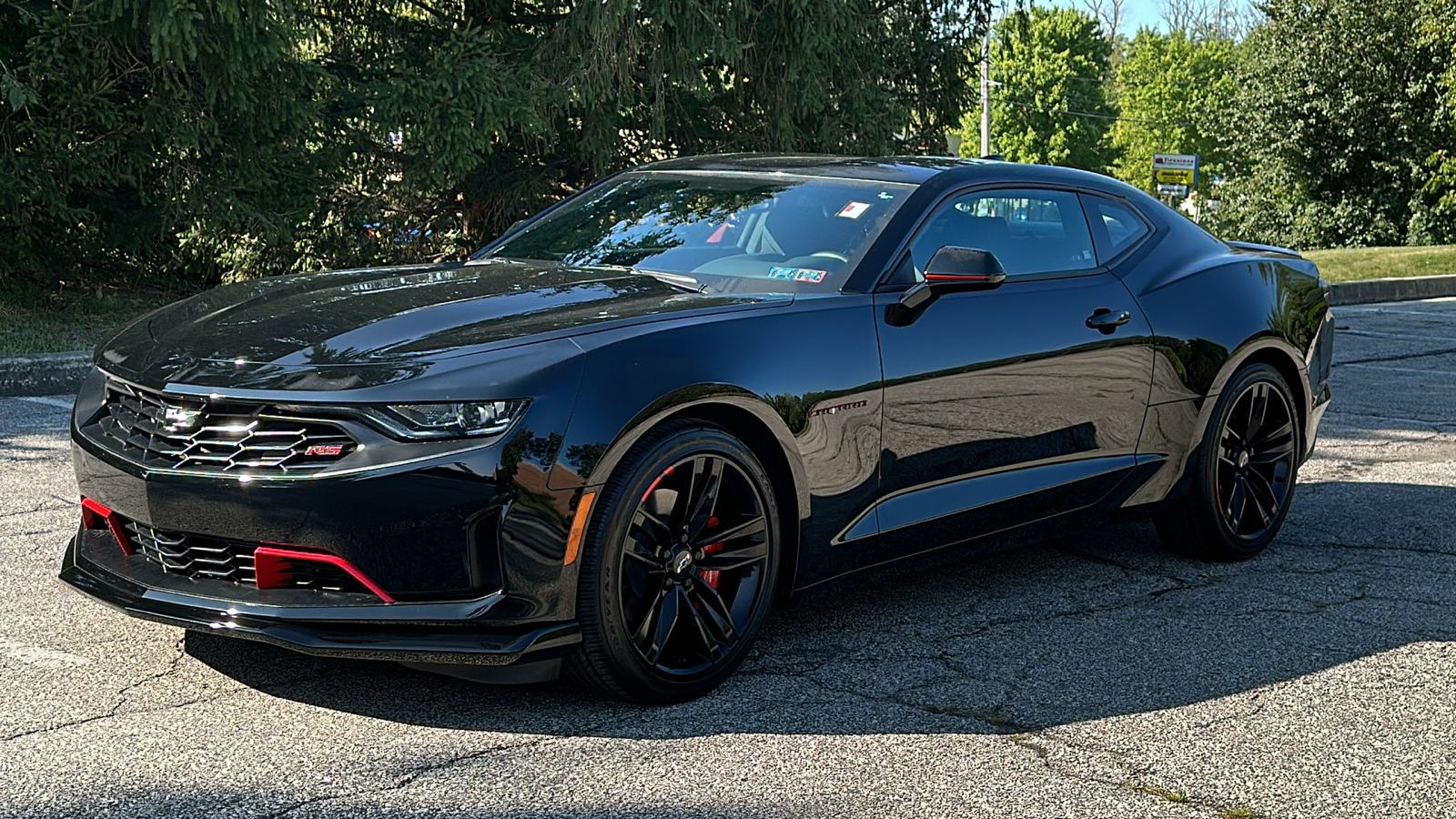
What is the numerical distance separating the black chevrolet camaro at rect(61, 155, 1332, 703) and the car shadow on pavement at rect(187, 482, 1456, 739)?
18cm

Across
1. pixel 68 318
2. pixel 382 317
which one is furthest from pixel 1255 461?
pixel 68 318

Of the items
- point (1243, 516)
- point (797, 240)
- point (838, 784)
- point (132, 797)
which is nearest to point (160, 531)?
point (132, 797)

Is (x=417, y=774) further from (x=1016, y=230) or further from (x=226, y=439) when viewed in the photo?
(x=1016, y=230)

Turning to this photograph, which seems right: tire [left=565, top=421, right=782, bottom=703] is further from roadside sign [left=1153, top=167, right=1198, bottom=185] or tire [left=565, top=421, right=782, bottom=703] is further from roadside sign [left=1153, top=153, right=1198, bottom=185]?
roadside sign [left=1153, top=167, right=1198, bottom=185]

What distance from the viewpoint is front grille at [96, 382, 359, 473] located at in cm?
368

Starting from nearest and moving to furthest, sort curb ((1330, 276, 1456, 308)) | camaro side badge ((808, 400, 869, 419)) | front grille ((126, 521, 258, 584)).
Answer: front grille ((126, 521, 258, 584)) < camaro side badge ((808, 400, 869, 419)) < curb ((1330, 276, 1456, 308))

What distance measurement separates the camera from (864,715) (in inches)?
158

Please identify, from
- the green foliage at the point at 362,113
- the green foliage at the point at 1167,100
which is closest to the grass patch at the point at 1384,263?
the green foliage at the point at 362,113

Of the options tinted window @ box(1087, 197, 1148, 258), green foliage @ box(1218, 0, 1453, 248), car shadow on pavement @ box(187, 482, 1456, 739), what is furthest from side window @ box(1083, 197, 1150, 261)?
green foliage @ box(1218, 0, 1453, 248)

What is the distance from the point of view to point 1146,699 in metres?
4.21

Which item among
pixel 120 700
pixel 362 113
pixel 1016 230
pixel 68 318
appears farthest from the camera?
pixel 362 113

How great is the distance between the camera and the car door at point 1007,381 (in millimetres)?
4656

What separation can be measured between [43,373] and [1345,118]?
101 ft

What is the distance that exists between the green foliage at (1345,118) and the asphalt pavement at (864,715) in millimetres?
29105
